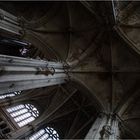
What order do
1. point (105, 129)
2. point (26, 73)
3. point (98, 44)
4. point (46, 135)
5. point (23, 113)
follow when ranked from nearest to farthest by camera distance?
point (26, 73), point (105, 129), point (98, 44), point (46, 135), point (23, 113)

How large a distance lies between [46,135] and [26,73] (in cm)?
760

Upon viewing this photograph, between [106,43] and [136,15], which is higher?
[136,15]

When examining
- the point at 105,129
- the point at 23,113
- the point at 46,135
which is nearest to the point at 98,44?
the point at 105,129

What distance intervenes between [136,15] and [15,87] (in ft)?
26.2

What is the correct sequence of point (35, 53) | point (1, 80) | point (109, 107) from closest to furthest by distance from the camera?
point (1, 80), point (109, 107), point (35, 53)

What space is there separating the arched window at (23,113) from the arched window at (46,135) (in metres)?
0.82

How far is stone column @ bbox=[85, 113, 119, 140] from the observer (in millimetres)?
12961

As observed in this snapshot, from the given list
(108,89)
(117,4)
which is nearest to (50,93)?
(108,89)

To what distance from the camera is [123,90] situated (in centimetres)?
1684

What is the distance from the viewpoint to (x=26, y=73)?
11.8 meters

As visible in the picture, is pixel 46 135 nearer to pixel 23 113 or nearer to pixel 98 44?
pixel 23 113

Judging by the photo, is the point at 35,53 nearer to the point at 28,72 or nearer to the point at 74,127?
the point at 74,127

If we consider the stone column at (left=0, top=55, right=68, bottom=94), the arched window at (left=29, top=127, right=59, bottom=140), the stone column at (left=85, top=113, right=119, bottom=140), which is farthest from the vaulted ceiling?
the arched window at (left=29, top=127, right=59, bottom=140)

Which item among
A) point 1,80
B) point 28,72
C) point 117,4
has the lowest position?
point 1,80
